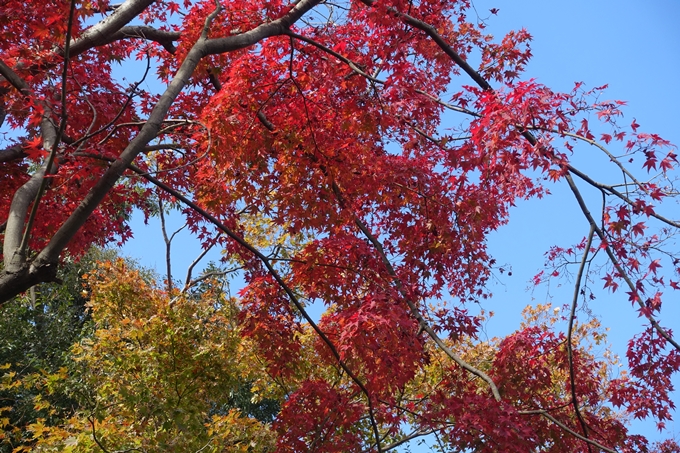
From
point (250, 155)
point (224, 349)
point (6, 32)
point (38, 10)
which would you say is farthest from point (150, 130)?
point (224, 349)

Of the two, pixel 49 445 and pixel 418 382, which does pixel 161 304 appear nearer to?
pixel 49 445

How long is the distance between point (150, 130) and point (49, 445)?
12.1ft

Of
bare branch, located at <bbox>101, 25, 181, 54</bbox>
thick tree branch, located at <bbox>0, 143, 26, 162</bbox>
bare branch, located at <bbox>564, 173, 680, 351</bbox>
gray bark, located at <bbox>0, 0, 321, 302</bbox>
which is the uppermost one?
bare branch, located at <bbox>101, 25, 181, 54</bbox>

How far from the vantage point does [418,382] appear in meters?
10.4

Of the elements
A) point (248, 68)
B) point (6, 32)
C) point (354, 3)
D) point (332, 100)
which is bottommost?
point (332, 100)

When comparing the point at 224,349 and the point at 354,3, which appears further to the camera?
the point at 224,349

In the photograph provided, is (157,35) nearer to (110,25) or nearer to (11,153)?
(110,25)

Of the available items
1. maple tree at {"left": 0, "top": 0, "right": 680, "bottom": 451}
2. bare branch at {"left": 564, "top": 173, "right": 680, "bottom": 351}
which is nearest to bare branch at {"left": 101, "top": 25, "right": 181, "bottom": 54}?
maple tree at {"left": 0, "top": 0, "right": 680, "bottom": 451}

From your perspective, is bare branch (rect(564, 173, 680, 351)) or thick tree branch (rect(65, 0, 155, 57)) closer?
bare branch (rect(564, 173, 680, 351))

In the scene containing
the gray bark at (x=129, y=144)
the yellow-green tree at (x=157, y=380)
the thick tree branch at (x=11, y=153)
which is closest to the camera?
the gray bark at (x=129, y=144)

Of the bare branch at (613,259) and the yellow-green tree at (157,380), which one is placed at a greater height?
the yellow-green tree at (157,380)

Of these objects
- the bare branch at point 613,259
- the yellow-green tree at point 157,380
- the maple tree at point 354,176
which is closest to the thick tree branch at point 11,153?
the maple tree at point 354,176

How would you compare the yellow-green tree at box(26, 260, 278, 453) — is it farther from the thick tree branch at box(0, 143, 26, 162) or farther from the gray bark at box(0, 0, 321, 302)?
the gray bark at box(0, 0, 321, 302)

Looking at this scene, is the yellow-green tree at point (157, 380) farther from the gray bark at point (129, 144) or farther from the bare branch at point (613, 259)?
the bare branch at point (613, 259)
